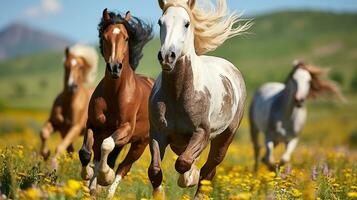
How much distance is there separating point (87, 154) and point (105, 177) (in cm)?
35

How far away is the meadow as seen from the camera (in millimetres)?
5953

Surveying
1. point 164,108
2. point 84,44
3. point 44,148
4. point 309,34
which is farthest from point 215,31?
point 309,34

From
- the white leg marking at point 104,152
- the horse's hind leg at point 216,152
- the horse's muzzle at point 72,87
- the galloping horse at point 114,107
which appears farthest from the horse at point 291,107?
the white leg marking at point 104,152

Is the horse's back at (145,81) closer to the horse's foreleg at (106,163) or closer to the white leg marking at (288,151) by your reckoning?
the horse's foreleg at (106,163)

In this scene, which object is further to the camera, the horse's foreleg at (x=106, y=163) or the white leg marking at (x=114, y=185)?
the white leg marking at (x=114, y=185)

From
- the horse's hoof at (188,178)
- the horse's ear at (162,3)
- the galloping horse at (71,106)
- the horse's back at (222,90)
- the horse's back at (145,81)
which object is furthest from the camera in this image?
the galloping horse at (71,106)

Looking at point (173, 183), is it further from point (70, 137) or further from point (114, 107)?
point (70, 137)

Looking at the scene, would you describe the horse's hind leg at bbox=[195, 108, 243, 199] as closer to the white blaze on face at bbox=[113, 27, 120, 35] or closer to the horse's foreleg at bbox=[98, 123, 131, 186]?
the horse's foreleg at bbox=[98, 123, 131, 186]

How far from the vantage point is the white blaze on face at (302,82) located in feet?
41.1

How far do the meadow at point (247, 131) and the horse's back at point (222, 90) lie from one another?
1.93 feet

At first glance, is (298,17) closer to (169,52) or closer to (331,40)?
(331,40)

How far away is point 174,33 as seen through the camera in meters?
5.54

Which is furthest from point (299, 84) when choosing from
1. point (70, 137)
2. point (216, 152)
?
point (216, 152)

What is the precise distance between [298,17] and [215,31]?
19113 centimetres
